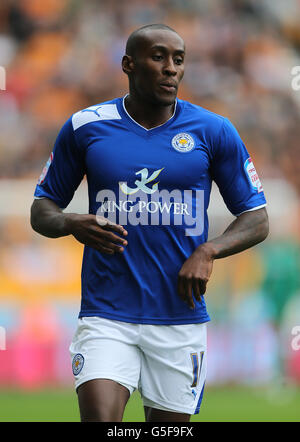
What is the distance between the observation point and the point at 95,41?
12945 millimetres

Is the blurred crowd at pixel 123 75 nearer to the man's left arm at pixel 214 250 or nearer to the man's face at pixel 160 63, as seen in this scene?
the man's face at pixel 160 63

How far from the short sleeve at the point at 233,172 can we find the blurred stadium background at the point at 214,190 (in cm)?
402

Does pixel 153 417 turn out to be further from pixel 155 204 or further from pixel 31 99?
pixel 31 99

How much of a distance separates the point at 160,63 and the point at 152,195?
63 centimetres

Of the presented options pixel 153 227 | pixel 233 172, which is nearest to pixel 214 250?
pixel 153 227

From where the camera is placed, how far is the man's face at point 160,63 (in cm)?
399

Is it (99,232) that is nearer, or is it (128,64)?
(99,232)

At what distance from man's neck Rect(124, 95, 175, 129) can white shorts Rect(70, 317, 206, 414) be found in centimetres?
99

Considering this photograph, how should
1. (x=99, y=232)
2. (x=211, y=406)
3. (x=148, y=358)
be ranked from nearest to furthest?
(x=99, y=232) < (x=148, y=358) < (x=211, y=406)

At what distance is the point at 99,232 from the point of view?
3.72 metres

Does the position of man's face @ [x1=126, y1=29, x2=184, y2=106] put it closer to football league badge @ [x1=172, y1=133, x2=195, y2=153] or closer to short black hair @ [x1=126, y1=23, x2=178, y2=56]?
short black hair @ [x1=126, y1=23, x2=178, y2=56]

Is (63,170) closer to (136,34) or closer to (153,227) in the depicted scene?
(153,227)

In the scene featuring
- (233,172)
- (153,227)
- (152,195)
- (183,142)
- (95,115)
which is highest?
(95,115)

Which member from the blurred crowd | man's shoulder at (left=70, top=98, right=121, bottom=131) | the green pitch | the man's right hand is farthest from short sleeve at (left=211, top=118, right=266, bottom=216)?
the blurred crowd
